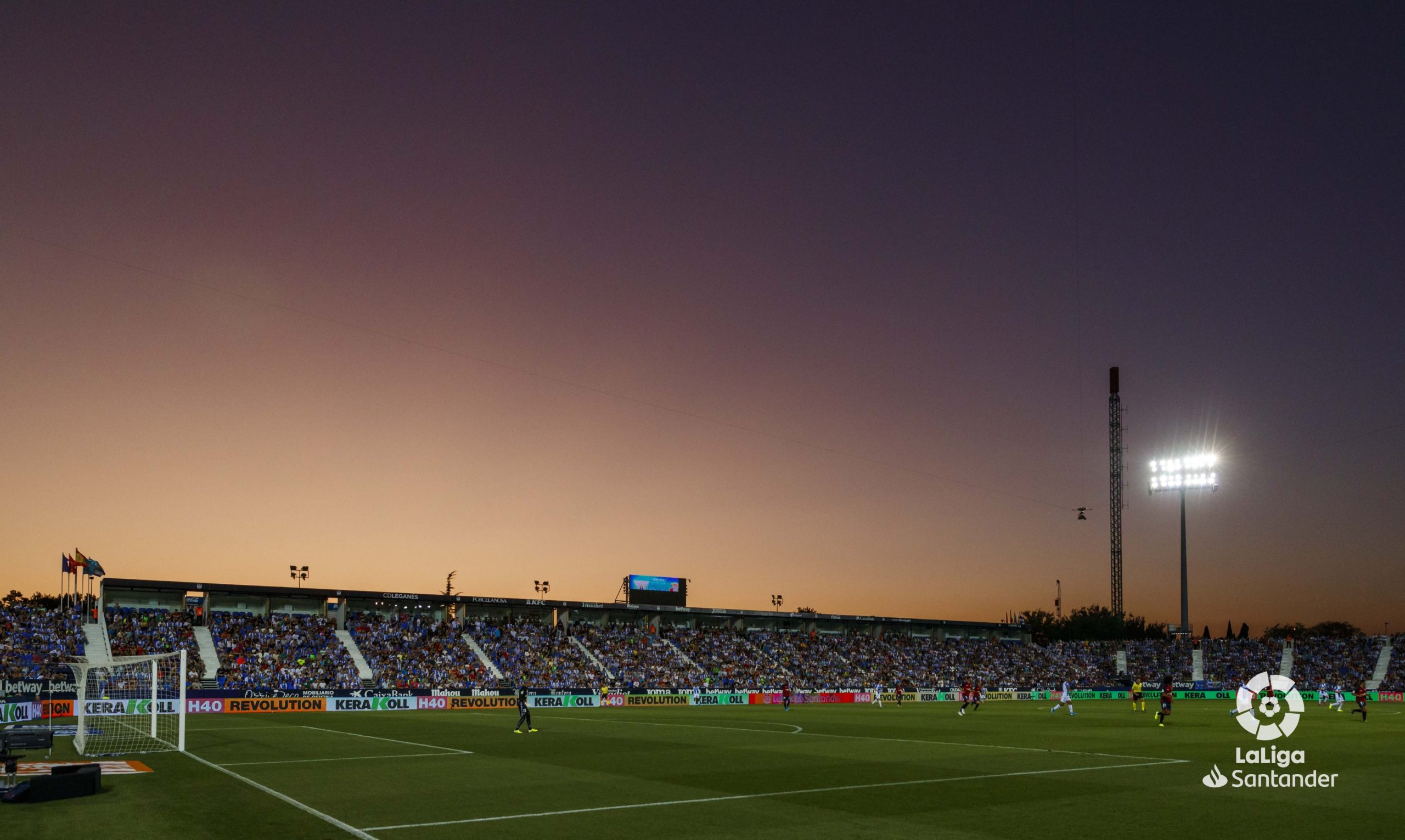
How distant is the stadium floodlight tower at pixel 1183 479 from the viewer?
8425 centimetres

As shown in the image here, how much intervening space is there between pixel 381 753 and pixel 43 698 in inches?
1133

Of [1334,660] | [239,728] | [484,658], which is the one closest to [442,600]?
[484,658]

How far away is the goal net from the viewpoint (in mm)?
30297

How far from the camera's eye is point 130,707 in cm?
5034

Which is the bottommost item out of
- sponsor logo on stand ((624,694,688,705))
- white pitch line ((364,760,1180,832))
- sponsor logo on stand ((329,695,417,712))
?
sponsor logo on stand ((624,694,688,705))

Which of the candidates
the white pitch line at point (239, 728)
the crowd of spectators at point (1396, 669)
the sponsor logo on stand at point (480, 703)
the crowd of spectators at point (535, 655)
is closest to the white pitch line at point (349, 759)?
the white pitch line at point (239, 728)

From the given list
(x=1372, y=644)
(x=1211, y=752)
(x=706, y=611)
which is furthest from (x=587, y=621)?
(x=1372, y=644)

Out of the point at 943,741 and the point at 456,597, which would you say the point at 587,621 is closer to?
the point at 456,597

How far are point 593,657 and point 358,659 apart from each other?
64.6 ft

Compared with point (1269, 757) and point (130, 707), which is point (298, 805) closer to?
point (1269, 757)

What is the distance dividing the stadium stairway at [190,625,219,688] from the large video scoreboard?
42167 millimetres

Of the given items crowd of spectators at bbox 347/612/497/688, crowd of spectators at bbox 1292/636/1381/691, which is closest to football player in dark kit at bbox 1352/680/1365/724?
crowd of spectators at bbox 1292/636/1381/691

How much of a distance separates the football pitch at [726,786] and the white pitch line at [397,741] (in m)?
0.16

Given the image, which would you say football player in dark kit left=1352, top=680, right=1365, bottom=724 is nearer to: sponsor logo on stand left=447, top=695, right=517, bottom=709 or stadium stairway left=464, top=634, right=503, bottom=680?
sponsor logo on stand left=447, top=695, right=517, bottom=709
